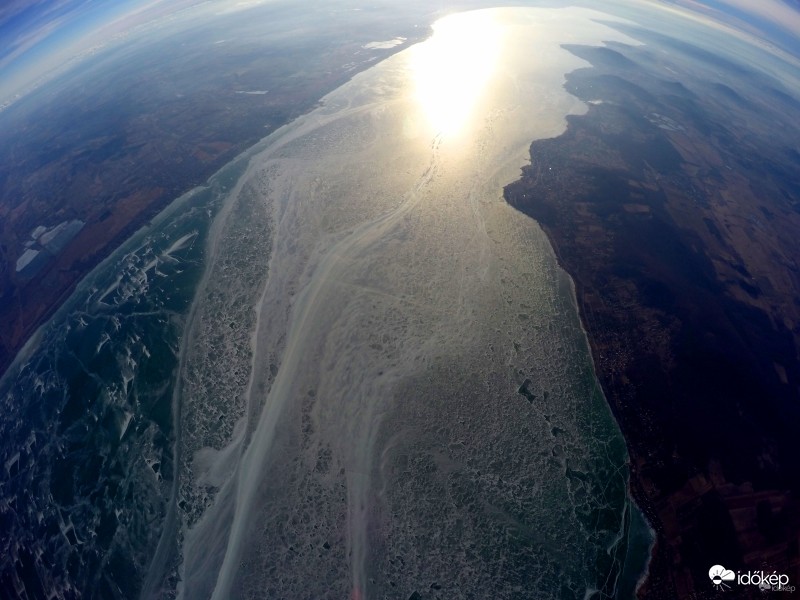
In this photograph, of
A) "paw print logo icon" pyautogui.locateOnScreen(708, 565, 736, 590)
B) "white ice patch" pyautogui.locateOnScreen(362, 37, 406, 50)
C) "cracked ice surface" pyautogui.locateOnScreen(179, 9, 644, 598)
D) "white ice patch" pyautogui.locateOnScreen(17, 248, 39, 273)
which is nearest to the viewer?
"paw print logo icon" pyautogui.locateOnScreen(708, 565, 736, 590)

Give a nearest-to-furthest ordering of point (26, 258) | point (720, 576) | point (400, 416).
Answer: point (720, 576) → point (400, 416) → point (26, 258)

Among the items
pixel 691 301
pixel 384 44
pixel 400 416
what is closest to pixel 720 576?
pixel 400 416

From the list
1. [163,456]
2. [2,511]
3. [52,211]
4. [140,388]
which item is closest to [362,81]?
[52,211]

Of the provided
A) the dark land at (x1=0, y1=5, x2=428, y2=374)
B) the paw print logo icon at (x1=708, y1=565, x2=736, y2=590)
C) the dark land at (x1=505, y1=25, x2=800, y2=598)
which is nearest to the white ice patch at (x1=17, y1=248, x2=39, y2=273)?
the dark land at (x1=0, y1=5, x2=428, y2=374)

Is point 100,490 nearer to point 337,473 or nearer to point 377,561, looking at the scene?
point 337,473

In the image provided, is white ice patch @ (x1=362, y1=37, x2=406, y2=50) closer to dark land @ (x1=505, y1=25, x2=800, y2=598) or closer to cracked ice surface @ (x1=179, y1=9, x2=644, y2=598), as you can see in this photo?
dark land @ (x1=505, y1=25, x2=800, y2=598)

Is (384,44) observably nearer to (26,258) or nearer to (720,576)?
(26,258)
